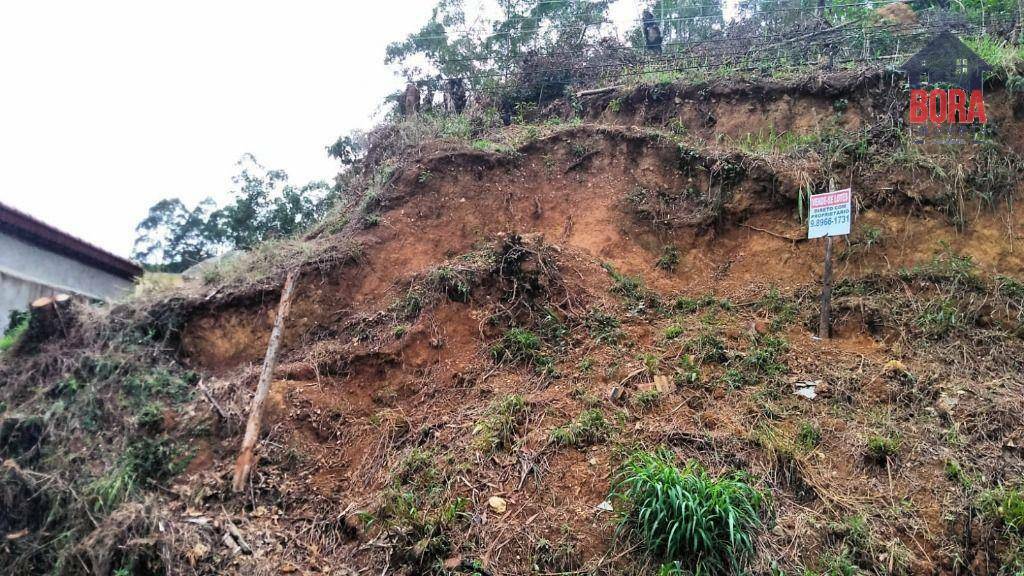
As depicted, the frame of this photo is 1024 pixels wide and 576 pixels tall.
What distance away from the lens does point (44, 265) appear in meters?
10.8

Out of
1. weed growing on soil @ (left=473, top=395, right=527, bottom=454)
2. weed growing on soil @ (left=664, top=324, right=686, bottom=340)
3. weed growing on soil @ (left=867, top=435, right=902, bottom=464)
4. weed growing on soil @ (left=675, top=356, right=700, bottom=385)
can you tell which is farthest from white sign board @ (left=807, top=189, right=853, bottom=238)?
weed growing on soil @ (left=473, top=395, right=527, bottom=454)

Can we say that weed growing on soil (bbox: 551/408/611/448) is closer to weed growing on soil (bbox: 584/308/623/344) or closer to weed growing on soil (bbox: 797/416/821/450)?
weed growing on soil (bbox: 584/308/623/344)

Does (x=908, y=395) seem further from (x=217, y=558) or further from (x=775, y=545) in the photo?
(x=217, y=558)

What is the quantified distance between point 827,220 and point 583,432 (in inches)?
129

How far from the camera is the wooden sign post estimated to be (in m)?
5.66

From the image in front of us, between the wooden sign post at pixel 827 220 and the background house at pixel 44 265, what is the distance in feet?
32.6

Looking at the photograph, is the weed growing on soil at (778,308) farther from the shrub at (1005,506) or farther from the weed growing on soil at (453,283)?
the weed growing on soil at (453,283)

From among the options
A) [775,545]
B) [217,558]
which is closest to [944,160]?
[775,545]

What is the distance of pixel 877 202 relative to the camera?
693cm

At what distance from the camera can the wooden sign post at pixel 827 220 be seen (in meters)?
5.66

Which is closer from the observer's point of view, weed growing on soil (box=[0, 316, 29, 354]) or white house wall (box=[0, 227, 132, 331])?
weed growing on soil (box=[0, 316, 29, 354])

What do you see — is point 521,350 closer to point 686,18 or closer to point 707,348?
point 707,348

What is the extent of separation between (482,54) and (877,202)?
9365 mm

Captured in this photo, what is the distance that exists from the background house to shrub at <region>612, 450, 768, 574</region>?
8810mm
